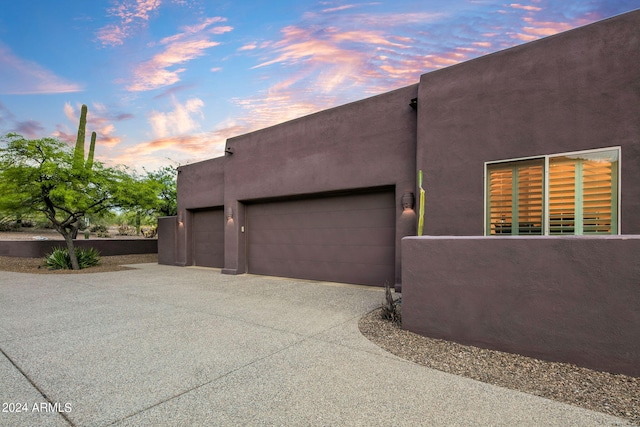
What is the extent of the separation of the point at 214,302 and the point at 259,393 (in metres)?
3.94

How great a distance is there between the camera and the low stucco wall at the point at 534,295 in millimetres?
2859

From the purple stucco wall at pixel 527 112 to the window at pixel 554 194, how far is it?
0.16 metres

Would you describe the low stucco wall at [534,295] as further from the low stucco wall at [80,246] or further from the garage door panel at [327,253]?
the low stucco wall at [80,246]

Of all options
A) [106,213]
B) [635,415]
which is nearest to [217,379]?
[635,415]

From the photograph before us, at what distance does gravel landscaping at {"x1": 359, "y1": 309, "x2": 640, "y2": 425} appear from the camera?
2.46 meters

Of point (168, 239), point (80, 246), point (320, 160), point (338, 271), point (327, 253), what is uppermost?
point (320, 160)

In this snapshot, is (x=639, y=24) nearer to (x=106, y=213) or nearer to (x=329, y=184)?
(x=329, y=184)

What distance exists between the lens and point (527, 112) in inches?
208

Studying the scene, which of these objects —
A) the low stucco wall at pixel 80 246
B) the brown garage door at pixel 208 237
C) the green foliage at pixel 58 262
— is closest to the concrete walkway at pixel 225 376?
the brown garage door at pixel 208 237

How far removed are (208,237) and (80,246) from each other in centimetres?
937

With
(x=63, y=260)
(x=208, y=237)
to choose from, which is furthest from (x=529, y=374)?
(x=63, y=260)

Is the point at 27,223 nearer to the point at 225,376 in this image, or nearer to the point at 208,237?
the point at 208,237

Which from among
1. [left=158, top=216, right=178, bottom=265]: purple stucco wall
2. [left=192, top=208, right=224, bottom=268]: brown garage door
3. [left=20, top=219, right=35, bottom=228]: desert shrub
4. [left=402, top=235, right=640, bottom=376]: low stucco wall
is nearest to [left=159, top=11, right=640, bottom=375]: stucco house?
[left=402, top=235, right=640, bottom=376]: low stucco wall

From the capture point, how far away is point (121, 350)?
11.8ft
